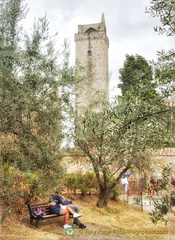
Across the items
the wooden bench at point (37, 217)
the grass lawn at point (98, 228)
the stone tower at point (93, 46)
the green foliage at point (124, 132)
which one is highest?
the stone tower at point (93, 46)

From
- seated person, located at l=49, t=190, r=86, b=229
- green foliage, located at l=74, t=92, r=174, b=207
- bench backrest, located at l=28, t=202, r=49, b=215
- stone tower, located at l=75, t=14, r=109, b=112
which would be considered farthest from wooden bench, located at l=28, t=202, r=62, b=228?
stone tower, located at l=75, t=14, r=109, b=112

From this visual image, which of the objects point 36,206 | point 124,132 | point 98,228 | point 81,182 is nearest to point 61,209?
point 36,206

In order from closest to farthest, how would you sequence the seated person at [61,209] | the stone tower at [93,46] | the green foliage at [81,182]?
the seated person at [61,209]
the green foliage at [81,182]
the stone tower at [93,46]

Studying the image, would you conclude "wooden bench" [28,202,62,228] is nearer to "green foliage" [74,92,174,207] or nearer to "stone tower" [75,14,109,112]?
"green foliage" [74,92,174,207]

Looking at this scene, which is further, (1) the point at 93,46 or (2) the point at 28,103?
(1) the point at 93,46

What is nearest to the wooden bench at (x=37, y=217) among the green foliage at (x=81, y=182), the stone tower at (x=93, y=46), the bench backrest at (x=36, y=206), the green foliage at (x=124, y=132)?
the bench backrest at (x=36, y=206)

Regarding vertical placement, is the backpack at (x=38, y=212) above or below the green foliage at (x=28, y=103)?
below

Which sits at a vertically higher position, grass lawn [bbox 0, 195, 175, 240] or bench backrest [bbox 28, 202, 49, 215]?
bench backrest [bbox 28, 202, 49, 215]

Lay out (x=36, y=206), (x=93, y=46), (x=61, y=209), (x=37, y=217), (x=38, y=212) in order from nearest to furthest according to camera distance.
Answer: (x=37, y=217)
(x=38, y=212)
(x=61, y=209)
(x=36, y=206)
(x=93, y=46)

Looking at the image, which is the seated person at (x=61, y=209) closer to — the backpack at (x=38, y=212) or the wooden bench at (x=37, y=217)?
the wooden bench at (x=37, y=217)

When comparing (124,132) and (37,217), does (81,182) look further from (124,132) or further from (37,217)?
(124,132)

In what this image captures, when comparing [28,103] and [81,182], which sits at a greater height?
[28,103]

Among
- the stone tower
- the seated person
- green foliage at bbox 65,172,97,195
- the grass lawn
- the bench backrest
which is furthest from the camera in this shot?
the stone tower

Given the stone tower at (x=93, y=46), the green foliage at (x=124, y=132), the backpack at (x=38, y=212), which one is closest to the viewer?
the green foliage at (x=124, y=132)
